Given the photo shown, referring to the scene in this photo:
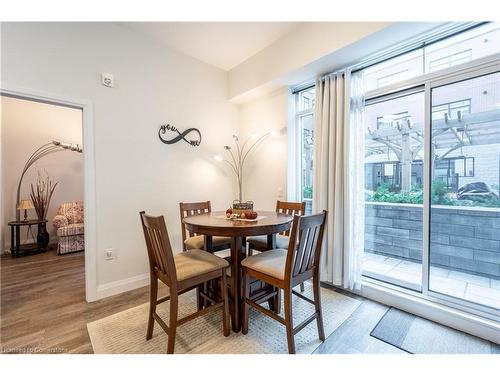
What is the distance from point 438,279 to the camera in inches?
81.8

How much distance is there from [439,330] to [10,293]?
13.6ft

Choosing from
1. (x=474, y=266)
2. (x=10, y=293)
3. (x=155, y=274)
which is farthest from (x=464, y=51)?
(x=10, y=293)

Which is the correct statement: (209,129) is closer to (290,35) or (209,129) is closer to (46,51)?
(290,35)

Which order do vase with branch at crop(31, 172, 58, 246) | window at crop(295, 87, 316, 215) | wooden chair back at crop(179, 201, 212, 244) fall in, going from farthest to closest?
vase with branch at crop(31, 172, 58, 246) < window at crop(295, 87, 316, 215) < wooden chair back at crop(179, 201, 212, 244)

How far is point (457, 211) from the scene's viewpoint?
1938 millimetres

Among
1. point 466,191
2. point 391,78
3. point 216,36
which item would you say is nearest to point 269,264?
point 466,191

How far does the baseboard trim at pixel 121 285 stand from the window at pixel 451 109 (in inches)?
136

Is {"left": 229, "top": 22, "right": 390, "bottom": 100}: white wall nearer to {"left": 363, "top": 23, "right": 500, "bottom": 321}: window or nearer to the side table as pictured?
{"left": 363, "top": 23, "right": 500, "bottom": 321}: window

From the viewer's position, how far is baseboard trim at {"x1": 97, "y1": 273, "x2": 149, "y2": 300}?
235cm

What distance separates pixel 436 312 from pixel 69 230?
198 inches

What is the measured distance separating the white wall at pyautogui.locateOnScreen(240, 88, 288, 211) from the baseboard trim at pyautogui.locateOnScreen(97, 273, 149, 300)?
179cm

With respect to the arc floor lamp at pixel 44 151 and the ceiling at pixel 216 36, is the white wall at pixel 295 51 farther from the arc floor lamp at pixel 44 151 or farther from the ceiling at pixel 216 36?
the arc floor lamp at pixel 44 151

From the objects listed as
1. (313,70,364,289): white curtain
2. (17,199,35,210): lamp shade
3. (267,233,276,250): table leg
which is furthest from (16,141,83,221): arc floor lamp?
(313,70,364,289): white curtain

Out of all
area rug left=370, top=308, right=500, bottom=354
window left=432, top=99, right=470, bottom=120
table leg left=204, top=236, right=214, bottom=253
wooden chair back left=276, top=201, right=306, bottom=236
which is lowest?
area rug left=370, top=308, right=500, bottom=354
